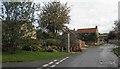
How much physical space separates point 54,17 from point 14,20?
26.8m

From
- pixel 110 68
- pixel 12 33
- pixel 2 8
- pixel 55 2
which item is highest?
pixel 55 2

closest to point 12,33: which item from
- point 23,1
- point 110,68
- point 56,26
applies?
point 23,1

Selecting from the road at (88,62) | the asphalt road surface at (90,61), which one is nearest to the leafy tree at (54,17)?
the asphalt road surface at (90,61)

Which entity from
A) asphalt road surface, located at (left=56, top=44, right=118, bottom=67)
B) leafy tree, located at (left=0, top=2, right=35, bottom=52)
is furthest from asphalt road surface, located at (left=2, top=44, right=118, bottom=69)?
leafy tree, located at (left=0, top=2, right=35, bottom=52)

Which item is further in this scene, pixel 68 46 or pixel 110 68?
pixel 68 46

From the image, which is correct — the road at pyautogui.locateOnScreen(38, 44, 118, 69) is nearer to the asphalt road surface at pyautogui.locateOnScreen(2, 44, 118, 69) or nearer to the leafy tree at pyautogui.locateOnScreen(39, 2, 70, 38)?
the asphalt road surface at pyautogui.locateOnScreen(2, 44, 118, 69)

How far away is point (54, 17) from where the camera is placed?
54.1 m

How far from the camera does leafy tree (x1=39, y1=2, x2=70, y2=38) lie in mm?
54562

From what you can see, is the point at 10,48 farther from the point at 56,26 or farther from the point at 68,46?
the point at 56,26

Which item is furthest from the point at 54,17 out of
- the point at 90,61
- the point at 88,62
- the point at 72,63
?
the point at 72,63

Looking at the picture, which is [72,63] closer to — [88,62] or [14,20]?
[88,62]

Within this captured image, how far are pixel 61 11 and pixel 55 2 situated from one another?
7.12 ft

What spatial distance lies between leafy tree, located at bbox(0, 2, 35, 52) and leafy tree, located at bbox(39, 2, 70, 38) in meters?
25.7

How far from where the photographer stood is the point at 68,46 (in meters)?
41.8
